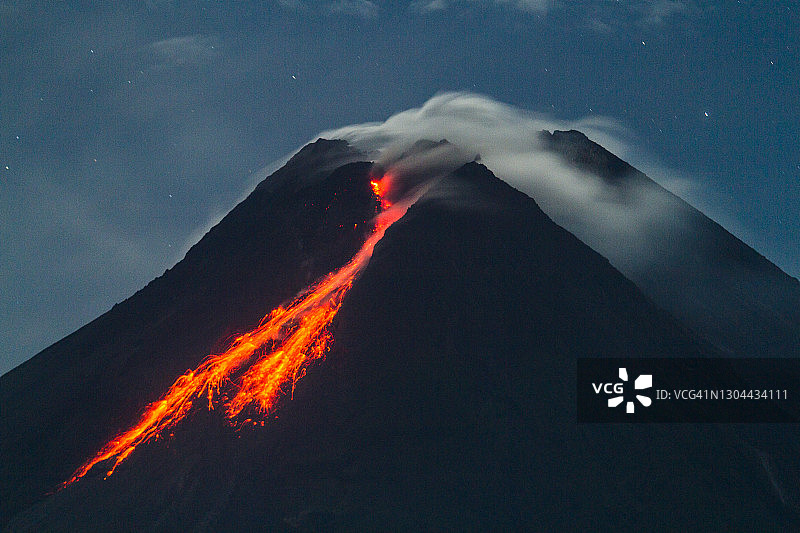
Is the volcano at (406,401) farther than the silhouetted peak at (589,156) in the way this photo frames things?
No

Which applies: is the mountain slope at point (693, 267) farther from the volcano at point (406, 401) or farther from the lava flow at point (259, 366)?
the lava flow at point (259, 366)

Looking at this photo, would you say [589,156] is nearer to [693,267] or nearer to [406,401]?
[693,267]

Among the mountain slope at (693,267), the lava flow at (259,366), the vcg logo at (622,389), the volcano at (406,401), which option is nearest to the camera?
the volcano at (406,401)

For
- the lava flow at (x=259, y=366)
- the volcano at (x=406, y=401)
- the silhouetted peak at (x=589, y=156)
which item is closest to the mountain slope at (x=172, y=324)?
the volcano at (x=406, y=401)

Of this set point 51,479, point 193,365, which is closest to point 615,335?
point 193,365

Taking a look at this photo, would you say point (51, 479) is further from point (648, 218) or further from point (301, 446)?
point (648, 218)
